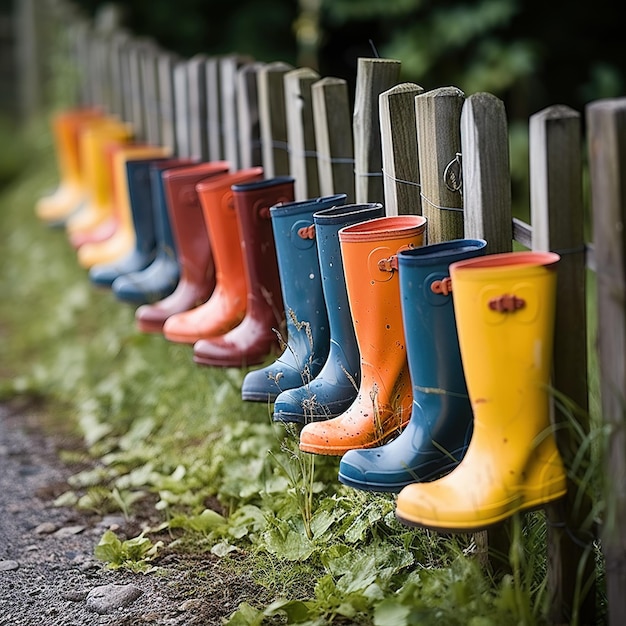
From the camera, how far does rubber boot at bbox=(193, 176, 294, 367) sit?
318 cm

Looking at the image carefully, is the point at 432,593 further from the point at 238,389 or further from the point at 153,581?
the point at 238,389

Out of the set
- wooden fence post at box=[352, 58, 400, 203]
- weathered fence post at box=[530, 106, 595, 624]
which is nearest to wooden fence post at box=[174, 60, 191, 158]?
wooden fence post at box=[352, 58, 400, 203]

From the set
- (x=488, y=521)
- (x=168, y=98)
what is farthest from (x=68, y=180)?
(x=488, y=521)

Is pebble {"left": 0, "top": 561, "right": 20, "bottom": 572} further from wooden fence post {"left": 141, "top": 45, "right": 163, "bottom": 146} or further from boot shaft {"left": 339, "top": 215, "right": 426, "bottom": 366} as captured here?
wooden fence post {"left": 141, "top": 45, "right": 163, "bottom": 146}

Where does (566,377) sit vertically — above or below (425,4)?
below

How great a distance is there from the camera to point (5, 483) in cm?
373

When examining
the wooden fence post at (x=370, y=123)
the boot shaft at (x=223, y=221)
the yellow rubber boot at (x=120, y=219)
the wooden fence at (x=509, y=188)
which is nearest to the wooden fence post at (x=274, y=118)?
the wooden fence at (x=509, y=188)

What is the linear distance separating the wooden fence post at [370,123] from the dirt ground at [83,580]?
111 centimetres

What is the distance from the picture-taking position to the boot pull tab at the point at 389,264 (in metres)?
2.50

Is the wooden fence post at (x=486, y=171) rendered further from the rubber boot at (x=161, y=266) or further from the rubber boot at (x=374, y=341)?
the rubber boot at (x=161, y=266)

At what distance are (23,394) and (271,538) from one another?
2351 millimetres

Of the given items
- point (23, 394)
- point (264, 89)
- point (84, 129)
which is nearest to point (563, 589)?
point (264, 89)

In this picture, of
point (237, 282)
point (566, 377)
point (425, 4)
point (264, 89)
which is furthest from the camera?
point (425, 4)

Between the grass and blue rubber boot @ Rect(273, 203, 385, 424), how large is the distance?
0.19 meters
